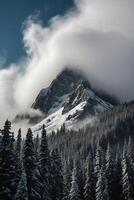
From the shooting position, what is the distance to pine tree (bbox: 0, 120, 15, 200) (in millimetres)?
54750

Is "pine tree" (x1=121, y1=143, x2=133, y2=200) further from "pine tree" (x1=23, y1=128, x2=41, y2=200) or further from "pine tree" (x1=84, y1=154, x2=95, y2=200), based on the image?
"pine tree" (x1=23, y1=128, x2=41, y2=200)

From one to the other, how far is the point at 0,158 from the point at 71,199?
129 ft

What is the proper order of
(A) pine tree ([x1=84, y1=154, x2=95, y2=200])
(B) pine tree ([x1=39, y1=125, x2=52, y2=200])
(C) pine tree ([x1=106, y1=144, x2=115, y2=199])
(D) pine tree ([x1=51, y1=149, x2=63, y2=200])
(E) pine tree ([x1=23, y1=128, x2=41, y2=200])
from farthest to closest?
(C) pine tree ([x1=106, y1=144, x2=115, y2=199]), (A) pine tree ([x1=84, y1=154, x2=95, y2=200]), (D) pine tree ([x1=51, y1=149, x2=63, y2=200]), (B) pine tree ([x1=39, y1=125, x2=52, y2=200]), (E) pine tree ([x1=23, y1=128, x2=41, y2=200])

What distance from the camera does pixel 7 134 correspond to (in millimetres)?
56562

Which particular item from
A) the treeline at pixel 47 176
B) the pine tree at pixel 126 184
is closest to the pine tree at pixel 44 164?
the treeline at pixel 47 176

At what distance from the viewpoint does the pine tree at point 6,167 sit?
180 feet

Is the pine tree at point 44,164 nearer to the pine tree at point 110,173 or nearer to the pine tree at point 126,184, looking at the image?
the pine tree at point 126,184

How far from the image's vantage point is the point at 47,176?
236 feet

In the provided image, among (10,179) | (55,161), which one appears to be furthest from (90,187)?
(10,179)

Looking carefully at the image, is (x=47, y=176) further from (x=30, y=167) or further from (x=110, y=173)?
(x=110, y=173)

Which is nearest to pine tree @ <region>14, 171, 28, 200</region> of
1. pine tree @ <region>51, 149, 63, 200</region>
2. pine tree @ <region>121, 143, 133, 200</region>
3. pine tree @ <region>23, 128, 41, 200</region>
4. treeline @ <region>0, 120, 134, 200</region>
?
treeline @ <region>0, 120, 134, 200</region>

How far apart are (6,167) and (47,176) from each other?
17.3 metres

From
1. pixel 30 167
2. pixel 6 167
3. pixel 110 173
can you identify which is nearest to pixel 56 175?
pixel 110 173

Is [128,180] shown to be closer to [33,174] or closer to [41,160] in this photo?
[41,160]
